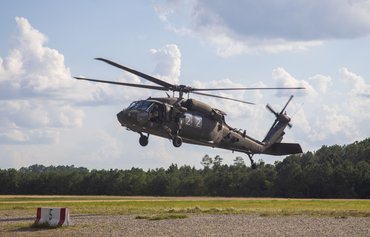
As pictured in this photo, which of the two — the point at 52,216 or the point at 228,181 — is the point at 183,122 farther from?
the point at 228,181

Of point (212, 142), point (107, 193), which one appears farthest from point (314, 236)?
point (107, 193)

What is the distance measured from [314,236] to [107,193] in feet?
347

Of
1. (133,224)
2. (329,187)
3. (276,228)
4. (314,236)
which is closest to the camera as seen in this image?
(314,236)

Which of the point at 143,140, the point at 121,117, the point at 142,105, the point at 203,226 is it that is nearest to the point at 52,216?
the point at 203,226

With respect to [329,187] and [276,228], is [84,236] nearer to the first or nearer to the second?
[276,228]

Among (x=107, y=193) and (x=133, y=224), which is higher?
(x=107, y=193)

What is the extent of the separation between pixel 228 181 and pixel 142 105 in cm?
8532

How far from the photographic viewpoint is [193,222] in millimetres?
36656

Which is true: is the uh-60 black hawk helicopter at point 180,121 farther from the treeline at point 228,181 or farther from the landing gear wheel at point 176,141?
the treeline at point 228,181

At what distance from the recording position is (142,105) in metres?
46.2

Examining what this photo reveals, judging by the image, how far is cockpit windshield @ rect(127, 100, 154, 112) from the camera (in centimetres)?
4591

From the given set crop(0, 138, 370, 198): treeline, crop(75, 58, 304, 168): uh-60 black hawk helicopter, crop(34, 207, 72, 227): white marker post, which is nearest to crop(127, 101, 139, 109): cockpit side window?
crop(75, 58, 304, 168): uh-60 black hawk helicopter

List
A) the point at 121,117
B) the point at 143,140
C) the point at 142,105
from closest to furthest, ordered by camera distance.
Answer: the point at 121,117, the point at 142,105, the point at 143,140

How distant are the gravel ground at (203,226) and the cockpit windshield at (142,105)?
26.5 feet
